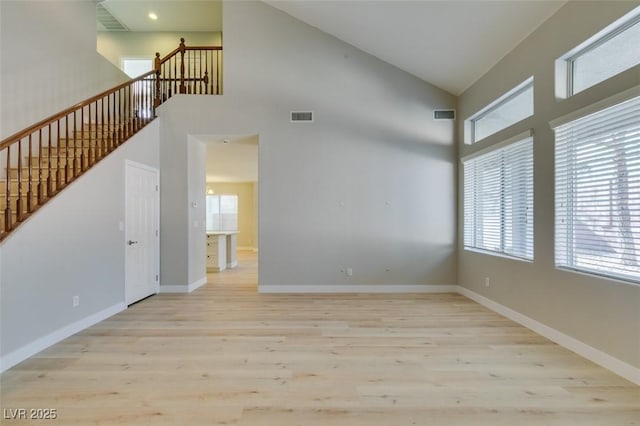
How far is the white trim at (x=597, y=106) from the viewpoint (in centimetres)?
246

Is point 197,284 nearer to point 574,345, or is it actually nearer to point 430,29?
point 574,345

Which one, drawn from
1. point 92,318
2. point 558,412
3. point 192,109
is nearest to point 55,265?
point 92,318

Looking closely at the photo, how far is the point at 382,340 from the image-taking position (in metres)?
3.27

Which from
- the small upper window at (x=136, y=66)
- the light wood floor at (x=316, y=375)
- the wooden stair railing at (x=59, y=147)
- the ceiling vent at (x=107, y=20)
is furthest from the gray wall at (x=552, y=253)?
the ceiling vent at (x=107, y=20)

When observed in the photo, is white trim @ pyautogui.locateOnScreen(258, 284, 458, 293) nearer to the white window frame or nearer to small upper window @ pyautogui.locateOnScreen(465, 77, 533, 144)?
the white window frame

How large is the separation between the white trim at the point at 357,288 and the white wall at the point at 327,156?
3.3 inches

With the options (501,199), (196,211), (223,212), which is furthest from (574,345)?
(223,212)

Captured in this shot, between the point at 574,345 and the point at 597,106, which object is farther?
the point at 574,345

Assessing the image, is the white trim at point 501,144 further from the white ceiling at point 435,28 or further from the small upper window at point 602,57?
the white ceiling at point 435,28

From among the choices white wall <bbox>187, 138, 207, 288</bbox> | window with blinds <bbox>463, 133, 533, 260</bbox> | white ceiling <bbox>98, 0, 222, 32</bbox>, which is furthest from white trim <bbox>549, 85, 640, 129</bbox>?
white ceiling <bbox>98, 0, 222, 32</bbox>

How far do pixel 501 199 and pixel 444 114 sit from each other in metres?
1.99

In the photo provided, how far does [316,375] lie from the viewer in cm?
254

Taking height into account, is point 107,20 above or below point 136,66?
above

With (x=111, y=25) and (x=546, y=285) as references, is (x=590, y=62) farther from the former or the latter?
(x=111, y=25)
